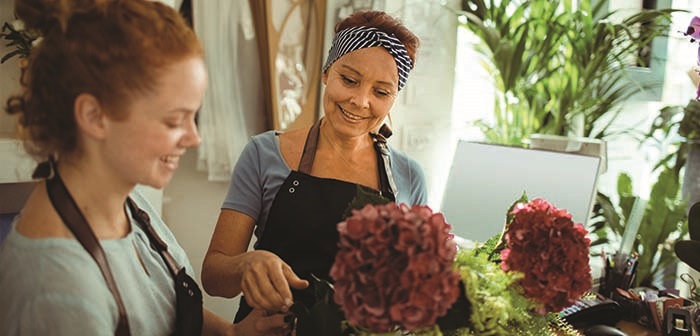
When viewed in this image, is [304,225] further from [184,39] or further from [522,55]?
[522,55]

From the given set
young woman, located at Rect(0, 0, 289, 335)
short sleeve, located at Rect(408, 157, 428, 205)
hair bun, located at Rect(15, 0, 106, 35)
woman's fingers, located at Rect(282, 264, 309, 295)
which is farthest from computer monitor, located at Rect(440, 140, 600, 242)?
hair bun, located at Rect(15, 0, 106, 35)

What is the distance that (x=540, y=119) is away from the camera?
298cm

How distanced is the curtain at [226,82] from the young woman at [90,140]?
148cm

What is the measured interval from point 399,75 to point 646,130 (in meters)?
2.26

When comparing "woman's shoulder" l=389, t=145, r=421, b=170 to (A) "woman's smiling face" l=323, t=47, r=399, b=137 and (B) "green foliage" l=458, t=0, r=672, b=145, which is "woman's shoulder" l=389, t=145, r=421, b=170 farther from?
(B) "green foliage" l=458, t=0, r=672, b=145

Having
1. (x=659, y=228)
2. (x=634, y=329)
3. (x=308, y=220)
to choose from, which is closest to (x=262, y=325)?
(x=308, y=220)

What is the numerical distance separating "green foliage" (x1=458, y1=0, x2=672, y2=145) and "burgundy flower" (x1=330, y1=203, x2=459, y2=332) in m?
2.21

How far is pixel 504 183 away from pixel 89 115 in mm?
1752

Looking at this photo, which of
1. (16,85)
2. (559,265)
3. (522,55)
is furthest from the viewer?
(522,55)

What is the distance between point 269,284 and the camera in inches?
42.3

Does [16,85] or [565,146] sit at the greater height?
[16,85]

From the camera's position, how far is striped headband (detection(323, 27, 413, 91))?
4.54 feet

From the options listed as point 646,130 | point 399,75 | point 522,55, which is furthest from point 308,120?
point 646,130

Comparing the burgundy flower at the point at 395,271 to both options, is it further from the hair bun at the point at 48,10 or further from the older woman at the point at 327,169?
the older woman at the point at 327,169
